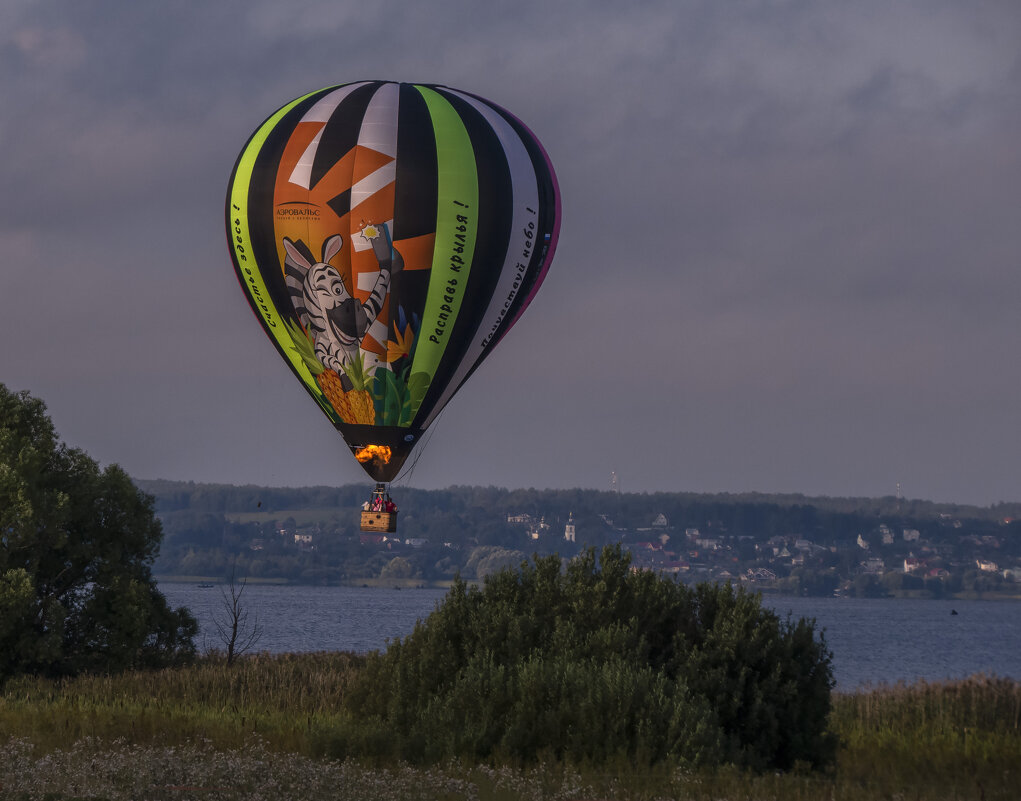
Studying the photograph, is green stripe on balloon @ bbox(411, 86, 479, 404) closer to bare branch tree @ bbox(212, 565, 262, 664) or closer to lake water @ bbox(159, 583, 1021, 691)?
bare branch tree @ bbox(212, 565, 262, 664)

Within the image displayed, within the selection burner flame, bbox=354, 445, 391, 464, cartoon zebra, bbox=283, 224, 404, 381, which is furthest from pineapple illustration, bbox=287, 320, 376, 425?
burner flame, bbox=354, 445, 391, 464

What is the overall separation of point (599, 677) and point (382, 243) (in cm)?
1295

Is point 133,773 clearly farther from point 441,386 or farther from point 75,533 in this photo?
point 75,533

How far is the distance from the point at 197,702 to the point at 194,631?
29.9 feet

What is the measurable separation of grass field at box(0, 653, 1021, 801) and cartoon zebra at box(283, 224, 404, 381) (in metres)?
7.49

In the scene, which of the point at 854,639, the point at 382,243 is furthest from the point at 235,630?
the point at 854,639

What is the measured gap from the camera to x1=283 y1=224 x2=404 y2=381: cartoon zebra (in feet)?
95.3

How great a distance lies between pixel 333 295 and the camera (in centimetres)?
2914

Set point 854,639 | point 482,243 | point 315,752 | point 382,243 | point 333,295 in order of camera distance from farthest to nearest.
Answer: point 854,639
point 482,243
point 333,295
point 382,243
point 315,752

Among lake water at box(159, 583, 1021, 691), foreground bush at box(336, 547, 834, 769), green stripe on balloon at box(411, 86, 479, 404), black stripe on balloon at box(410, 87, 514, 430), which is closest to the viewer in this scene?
foreground bush at box(336, 547, 834, 769)

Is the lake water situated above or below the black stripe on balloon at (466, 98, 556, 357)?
below

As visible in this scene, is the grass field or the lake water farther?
the lake water

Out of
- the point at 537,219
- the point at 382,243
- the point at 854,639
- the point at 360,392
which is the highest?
the point at 537,219

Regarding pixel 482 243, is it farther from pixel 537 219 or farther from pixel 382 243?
pixel 382 243
